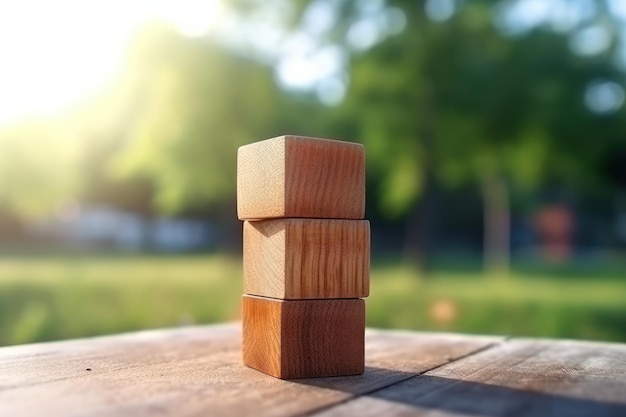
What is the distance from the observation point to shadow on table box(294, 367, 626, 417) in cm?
121

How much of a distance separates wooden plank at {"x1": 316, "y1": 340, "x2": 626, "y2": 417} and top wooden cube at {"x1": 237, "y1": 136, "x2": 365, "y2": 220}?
1.34 feet

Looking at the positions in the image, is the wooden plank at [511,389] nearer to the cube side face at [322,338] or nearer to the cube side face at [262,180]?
the cube side face at [322,338]

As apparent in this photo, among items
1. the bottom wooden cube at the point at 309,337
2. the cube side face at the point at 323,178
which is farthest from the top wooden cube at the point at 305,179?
the bottom wooden cube at the point at 309,337

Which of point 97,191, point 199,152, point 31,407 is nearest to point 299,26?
point 199,152

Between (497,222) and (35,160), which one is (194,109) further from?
(497,222)

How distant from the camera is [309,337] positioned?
1537mm

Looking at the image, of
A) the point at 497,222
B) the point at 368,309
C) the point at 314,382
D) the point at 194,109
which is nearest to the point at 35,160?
the point at 194,109

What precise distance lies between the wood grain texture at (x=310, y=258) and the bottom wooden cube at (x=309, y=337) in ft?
0.08

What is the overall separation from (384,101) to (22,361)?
8.46 meters

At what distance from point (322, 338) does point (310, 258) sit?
174mm

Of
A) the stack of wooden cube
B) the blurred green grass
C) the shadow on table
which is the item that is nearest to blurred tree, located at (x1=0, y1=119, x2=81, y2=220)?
the blurred green grass

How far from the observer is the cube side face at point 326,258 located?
1521mm

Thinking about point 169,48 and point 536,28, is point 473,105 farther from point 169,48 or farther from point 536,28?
point 169,48

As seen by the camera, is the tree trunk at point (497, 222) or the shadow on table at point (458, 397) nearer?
the shadow on table at point (458, 397)
